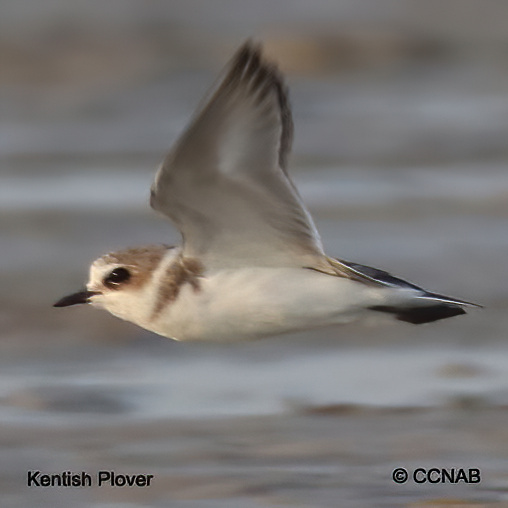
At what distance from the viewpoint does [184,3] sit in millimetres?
12469

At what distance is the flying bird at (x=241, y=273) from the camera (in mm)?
4113

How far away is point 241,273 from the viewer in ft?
14.5

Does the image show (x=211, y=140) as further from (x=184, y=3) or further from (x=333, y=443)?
(x=184, y=3)

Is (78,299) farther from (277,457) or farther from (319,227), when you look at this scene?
(319,227)

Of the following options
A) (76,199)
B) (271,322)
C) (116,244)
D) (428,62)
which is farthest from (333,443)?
(428,62)

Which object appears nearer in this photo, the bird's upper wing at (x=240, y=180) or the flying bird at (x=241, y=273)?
the bird's upper wing at (x=240, y=180)

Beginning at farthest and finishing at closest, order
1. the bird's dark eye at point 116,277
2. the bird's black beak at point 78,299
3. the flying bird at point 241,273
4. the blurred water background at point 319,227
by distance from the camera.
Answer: the blurred water background at point 319,227
the bird's black beak at point 78,299
the bird's dark eye at point 116,277
the flying bird at point 241,273

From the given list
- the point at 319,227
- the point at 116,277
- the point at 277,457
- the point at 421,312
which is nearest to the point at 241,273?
the point at 116,277

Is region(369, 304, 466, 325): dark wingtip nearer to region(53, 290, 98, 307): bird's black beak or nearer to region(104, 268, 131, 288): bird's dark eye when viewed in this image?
region(104, 268, 131, 288): bird's dark eye

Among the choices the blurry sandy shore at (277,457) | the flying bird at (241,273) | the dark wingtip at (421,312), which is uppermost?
the flying bird at (241,273)

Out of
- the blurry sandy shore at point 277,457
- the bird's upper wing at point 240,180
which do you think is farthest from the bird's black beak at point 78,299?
the blurry sandy shore at point 277,457

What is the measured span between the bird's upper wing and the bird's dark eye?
10.1 inches

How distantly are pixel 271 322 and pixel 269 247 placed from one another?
218mm

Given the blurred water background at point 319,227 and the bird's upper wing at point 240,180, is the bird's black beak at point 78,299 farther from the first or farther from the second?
the blurred water background at point 319,227
